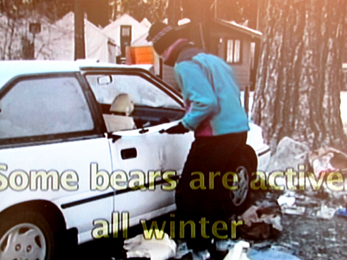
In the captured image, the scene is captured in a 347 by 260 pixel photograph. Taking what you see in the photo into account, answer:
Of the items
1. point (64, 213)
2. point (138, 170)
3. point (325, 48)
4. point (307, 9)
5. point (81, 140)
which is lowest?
point (64, 213)

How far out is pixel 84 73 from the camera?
3070 mm

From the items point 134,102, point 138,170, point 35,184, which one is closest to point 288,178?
point 134,102

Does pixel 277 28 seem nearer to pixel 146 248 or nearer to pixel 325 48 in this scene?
pixel 325 48

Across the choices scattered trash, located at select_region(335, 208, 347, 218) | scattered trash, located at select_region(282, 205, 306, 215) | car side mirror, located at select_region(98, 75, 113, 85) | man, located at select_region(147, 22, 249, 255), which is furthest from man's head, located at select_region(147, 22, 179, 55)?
scattered trash, located at select_region(335, 208, 347, 218)

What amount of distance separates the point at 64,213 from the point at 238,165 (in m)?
1.73

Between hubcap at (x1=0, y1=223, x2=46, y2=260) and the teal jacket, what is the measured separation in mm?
1201

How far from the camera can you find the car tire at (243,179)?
390 cm

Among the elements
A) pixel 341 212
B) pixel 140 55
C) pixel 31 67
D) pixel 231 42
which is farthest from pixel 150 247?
pixel 231 42

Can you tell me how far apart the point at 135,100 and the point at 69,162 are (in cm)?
136

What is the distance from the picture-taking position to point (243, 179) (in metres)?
3.99

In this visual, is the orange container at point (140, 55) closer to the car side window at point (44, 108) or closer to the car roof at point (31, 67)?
the car roof at point (31, 67)

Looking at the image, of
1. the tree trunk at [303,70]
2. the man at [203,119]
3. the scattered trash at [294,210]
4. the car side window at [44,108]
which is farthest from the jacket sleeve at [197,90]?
the tree trunk at [303,70]

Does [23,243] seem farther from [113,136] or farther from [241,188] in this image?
[241,188]

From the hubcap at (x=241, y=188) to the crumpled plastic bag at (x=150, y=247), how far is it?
88 cm
